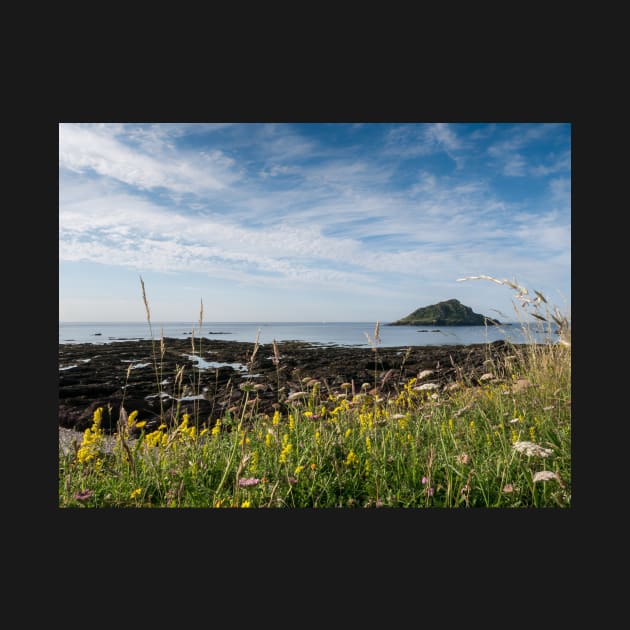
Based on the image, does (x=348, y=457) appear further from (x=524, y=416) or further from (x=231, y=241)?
(x=231, y=241)

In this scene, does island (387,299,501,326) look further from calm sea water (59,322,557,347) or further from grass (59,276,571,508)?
grass (59,276,571,508)

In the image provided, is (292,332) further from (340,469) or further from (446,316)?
(340,469)

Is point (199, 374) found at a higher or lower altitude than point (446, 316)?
lower

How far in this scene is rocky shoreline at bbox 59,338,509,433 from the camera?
3814mm

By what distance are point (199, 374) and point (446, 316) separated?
2.58 metres

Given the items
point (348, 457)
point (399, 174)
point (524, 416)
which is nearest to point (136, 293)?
point (348, 457)

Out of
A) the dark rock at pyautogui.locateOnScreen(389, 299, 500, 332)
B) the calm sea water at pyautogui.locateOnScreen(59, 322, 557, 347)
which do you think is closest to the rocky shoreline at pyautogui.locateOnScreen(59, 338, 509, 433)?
the calm sea water at pyautogui.locateOnScreen(59, 322, 557, 347)

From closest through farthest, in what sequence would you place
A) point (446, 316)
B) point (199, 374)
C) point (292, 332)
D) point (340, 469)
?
point (340, 469)
point (199, 374)
point (446, 316)
point (292, 332)

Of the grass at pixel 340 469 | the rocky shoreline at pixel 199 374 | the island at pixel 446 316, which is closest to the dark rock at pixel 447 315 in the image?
the island at pixel 446 316

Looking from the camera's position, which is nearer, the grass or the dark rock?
the grass

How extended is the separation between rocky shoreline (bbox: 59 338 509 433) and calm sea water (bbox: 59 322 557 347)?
17 cm

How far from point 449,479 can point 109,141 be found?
357 centimetres

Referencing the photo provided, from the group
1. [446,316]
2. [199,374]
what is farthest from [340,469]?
[446,316]

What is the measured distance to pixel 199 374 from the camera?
3312mm
